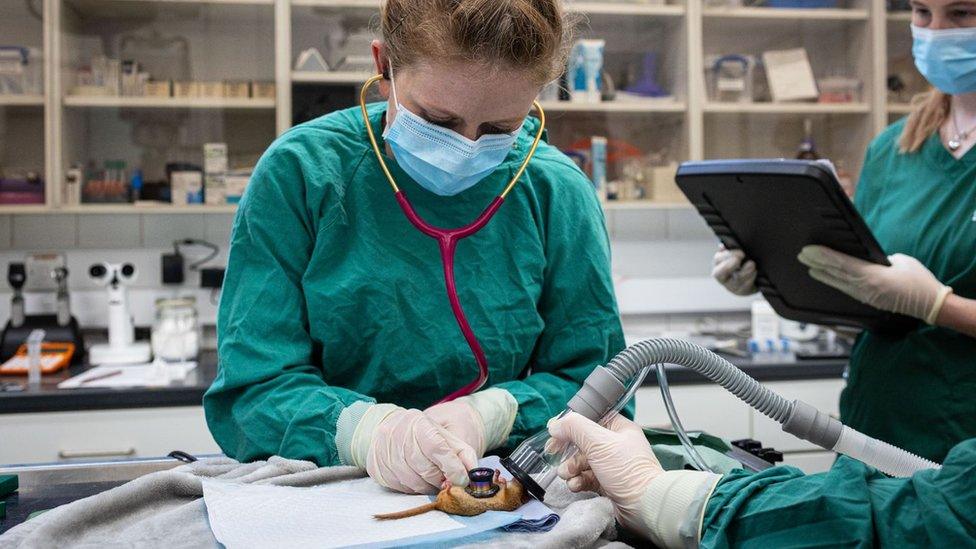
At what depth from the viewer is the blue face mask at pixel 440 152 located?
119 centimetres

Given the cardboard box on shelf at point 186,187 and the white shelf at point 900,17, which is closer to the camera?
the cardboard box on shelf at point 186,187

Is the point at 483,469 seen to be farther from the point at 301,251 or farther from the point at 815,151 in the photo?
the point at 815,151

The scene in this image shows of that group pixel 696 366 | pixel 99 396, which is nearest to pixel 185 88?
pixel 99 396

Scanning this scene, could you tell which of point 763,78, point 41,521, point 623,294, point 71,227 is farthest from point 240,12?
point 41,521

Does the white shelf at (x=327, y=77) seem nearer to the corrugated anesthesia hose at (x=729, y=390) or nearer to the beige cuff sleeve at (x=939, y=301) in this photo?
the beige cuff sleeve at (x=939, y=301)

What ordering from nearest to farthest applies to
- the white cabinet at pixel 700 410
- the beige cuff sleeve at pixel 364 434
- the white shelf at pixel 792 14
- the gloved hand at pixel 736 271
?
1. the beige cuff sleeve at pixel 364 434
2. the gloved hand at pixel 736 271
3. the white cabinet at pixel 700 410
4. the white shelf at pixel 792 14

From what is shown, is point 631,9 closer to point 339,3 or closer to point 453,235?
point 339,3

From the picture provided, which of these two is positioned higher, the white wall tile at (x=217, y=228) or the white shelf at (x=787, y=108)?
the white shelf at (x=787, y=108)

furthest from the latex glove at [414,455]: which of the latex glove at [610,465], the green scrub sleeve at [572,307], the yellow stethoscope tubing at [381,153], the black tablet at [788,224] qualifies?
the black tablet at [788,224]

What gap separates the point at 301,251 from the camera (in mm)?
1194

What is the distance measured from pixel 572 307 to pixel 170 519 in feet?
2.06

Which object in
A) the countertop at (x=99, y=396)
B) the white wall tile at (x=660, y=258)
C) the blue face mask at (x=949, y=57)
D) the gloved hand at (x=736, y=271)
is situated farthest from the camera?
the white wall tile at (x=660, y=258)

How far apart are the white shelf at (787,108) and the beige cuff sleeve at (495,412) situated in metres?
2.19

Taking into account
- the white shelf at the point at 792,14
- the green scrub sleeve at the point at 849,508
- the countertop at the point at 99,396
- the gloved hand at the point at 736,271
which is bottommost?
the countertop at the point at 99,396
